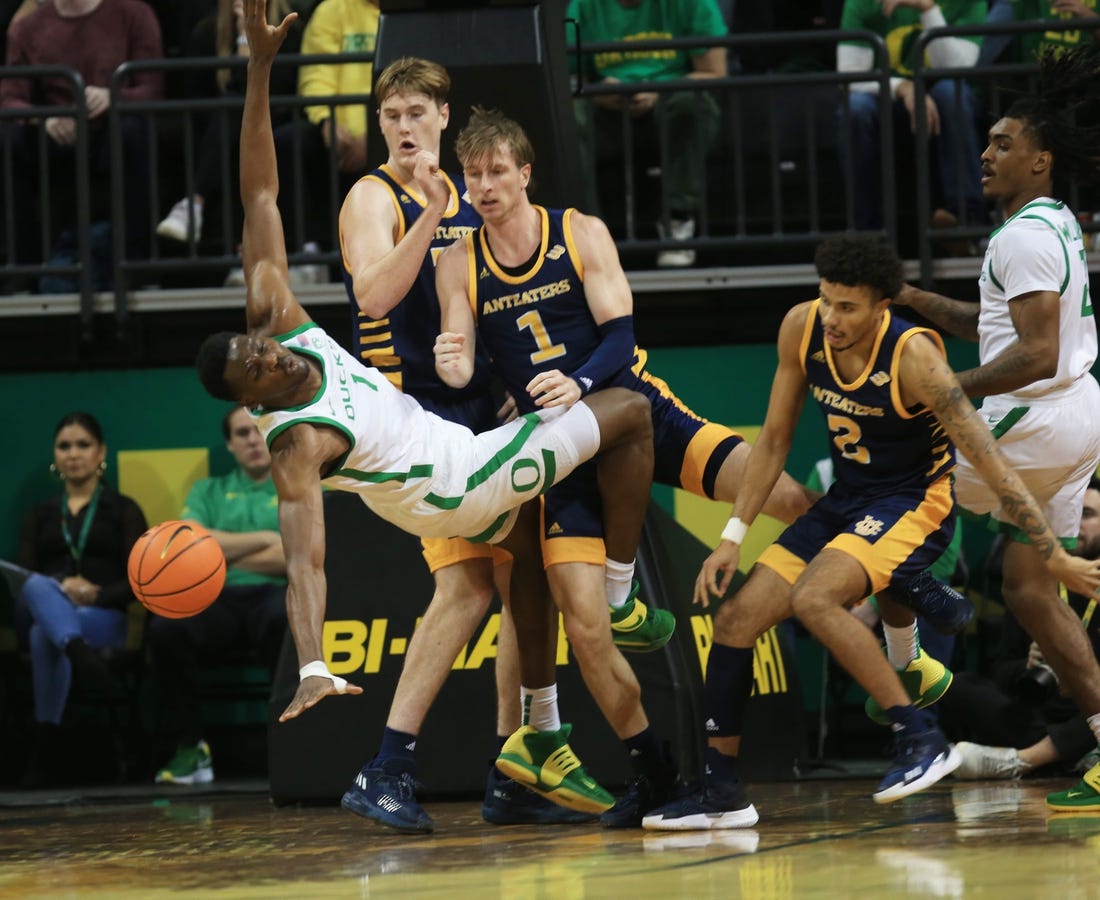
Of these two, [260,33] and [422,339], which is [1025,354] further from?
[260,33]

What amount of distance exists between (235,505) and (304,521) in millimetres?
4313

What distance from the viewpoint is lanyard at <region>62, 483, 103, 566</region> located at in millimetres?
9414

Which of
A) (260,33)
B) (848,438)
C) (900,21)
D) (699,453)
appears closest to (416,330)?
(699,453)

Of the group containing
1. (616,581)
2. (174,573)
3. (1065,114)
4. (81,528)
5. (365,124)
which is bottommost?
(616,581)

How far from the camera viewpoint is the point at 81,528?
9438 millimetres

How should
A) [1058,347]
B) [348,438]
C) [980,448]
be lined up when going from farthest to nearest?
[1058,347] < [980,448] < [348,438]

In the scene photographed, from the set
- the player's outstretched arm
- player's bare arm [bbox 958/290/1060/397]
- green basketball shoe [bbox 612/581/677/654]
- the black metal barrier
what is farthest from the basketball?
the black metal barrier

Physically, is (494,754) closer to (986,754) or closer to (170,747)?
(986,754)

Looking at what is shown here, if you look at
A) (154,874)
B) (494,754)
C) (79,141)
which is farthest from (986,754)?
(79,141)

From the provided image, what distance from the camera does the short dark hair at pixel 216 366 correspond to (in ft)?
17.5

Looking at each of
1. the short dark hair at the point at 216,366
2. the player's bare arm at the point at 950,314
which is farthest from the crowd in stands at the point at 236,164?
the short dark hair at the point at 216,366

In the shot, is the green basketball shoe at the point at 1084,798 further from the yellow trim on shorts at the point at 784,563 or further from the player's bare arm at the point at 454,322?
the player's bare arm at the point at 454,322

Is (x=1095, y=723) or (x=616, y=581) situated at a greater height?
(x=616, y=581)

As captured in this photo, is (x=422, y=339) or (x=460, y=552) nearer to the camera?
(x=460, y=552)
